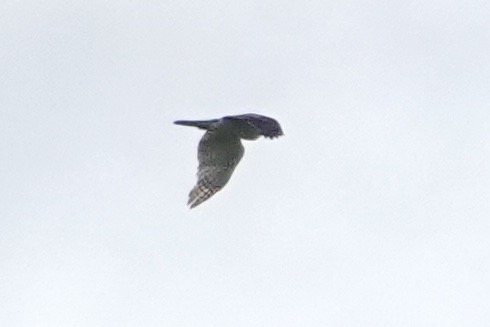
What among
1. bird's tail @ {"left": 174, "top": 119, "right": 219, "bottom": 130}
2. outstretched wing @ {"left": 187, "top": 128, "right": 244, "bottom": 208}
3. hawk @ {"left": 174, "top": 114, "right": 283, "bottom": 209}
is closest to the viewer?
outstretched wing @ {"left": 187, "top": 128, "right": 244, "bottom": 208}

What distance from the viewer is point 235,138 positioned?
74375mm

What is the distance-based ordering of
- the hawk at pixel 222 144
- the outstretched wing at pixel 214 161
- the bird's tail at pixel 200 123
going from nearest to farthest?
the outstretched wing at pixel 214 161 → the hawk at pixel 222 144 → the bird's tail at pixel 200 123

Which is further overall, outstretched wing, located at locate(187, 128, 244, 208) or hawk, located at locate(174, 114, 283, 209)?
hawk, located at locate(174, 114, 283, 209)

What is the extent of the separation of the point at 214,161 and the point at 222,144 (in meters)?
0.58

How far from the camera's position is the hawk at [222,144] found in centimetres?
7331

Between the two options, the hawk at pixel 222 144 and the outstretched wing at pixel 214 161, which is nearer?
the outstretched wing at pixel 214 161

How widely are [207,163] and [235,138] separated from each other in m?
1.13

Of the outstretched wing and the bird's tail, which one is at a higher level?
the bird's tail

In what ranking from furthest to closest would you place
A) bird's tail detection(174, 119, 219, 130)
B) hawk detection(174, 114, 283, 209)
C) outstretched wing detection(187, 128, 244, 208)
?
1. bird's tail detection(174, 119, 219, 130)
2. hawk detection(174, 114, 283, 209)
3. outstretched wing detection(187, 128, 244, 208)

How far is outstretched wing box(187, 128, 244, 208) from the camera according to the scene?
73125 mm

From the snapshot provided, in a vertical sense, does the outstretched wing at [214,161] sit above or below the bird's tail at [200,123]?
below

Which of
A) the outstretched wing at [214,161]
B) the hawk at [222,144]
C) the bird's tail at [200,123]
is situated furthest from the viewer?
the bird's tail at [200,123]

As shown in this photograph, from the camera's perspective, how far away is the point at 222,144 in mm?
74125

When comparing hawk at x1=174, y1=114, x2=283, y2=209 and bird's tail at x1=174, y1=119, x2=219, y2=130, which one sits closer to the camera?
hawk at x1=174, y1=114, x2=283, y2=209
